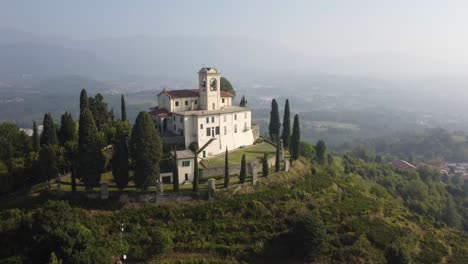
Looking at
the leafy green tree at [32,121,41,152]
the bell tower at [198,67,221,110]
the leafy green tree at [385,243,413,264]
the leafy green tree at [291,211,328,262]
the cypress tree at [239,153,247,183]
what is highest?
the bell tower at [198,67,221,110]

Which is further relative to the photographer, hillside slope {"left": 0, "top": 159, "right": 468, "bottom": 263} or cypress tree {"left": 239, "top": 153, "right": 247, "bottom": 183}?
cypress tree {"left": 239, "top": 153, "right": 247, "bottom": 183}

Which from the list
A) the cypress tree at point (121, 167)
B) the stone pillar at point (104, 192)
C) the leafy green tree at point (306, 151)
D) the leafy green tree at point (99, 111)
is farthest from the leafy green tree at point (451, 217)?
the leafy green tree at point (99, 111)

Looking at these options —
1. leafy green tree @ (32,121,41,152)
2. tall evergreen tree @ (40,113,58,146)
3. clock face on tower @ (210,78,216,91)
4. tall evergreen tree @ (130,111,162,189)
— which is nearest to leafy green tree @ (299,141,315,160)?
clock face on tower @ (210,78,216,91)

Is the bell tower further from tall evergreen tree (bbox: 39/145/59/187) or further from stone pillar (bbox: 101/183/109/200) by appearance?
tall evergreen tree (bbox: 39/145/59/187)

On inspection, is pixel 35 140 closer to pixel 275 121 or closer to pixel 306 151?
pixel 275 121

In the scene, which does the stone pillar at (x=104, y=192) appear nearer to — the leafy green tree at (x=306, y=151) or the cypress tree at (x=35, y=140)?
the cypress tree at (x=35, y=140)
